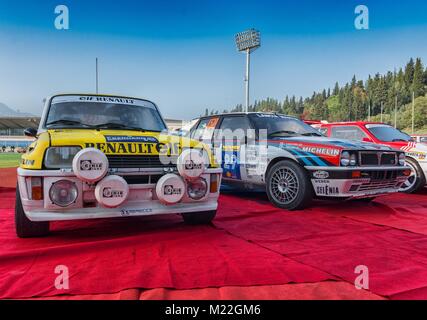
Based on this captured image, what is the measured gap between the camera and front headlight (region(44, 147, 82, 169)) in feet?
9.98

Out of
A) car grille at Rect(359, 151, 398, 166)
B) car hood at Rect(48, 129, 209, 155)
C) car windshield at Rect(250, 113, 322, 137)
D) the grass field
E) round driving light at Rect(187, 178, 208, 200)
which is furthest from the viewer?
the grass field

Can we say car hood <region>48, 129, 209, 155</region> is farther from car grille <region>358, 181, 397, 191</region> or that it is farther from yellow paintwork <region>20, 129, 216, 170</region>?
car grille <region>358, 181, 397, 191</region>

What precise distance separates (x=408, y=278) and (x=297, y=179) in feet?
8.18

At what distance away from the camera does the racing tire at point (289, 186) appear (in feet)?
16.0

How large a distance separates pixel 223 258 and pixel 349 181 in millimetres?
2493

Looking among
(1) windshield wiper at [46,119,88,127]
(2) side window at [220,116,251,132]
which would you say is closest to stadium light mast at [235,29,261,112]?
(2) side window at [220,116,251,132]

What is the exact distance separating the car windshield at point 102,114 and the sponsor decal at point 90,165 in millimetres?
1078

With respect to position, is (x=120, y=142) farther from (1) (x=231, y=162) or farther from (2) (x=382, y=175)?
(2) (x=382, y=175)

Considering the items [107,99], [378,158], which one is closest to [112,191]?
[107,99]

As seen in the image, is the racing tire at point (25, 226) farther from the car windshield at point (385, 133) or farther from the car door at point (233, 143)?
the car windshield at point (385, 133)

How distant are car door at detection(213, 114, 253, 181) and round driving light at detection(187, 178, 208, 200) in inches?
90.2

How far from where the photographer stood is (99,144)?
3184mm
